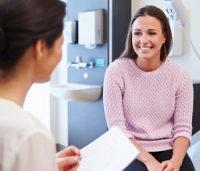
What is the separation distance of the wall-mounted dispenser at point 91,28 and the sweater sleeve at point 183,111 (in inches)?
43.1

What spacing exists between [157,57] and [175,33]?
67 centimetres

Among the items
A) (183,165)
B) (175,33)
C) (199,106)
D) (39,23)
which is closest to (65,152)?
(39,23)

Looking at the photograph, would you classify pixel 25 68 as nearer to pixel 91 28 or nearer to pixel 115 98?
pixel 115 98

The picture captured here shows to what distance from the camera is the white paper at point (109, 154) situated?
3.46 feet

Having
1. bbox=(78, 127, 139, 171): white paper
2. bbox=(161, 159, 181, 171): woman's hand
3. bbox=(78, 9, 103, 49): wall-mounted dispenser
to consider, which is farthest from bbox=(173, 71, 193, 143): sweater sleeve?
bbox=(78, 9, 103, 49): wall-mounted dispenser

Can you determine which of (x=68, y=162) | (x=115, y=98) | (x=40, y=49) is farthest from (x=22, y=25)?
(x=115, y=98)

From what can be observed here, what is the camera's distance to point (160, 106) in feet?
5.24

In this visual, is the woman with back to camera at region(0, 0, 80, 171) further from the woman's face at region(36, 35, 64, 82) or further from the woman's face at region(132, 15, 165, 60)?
the woman's face at region(132, 15, 165, 60)

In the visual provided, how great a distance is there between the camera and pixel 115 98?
5.20 feet

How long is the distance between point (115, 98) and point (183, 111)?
0.31 m

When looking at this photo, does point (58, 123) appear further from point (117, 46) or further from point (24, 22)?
point (24, 22)


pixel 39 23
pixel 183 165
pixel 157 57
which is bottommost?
pixel 183 165

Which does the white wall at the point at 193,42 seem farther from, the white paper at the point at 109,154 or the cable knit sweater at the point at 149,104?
the white paper at the point at 109,154

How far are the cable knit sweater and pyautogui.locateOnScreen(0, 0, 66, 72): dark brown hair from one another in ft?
3.07
